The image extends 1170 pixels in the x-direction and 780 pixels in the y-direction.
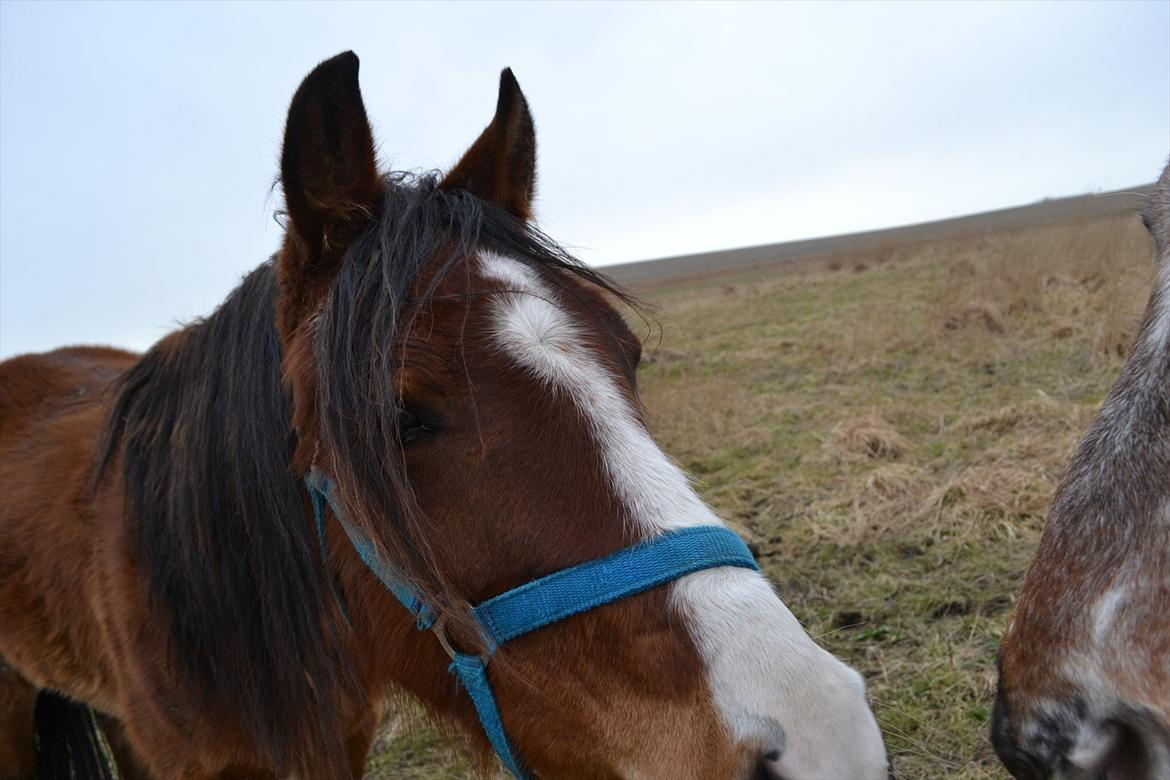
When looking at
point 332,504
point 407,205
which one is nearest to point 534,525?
point 332,504

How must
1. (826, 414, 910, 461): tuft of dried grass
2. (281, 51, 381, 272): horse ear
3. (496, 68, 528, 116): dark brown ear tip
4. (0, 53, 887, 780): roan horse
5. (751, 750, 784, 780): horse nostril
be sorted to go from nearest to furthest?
(751, 750, 784, 780): horse nostril → (0, 53, 887, 780): roan horse → (281, 51, 381, 272): horse ear → (496, 68, 528, 116): dark brown ear tip → (826, 414, 910, 461): tuft of dried grass

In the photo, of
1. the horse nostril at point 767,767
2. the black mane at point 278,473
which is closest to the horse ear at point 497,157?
the black mane at point 278,473

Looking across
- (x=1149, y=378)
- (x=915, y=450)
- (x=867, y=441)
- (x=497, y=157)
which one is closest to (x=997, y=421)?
(x=915, y=450)

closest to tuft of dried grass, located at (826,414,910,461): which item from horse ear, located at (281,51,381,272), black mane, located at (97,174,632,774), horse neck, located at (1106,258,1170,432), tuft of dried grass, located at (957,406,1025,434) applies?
tuft of dried grass, located at (957,406,1025,434)

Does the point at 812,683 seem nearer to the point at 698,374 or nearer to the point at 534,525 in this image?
the point at 534,525

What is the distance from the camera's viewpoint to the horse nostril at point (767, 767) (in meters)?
1.10

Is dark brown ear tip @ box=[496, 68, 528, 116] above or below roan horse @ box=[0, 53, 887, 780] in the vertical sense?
above

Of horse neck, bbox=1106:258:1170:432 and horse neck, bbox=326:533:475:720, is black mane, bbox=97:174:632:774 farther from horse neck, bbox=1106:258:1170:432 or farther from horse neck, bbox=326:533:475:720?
horse neck, bbox=1106:258:1170:432

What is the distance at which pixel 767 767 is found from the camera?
3.66 feet

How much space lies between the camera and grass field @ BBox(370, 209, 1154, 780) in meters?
3.45

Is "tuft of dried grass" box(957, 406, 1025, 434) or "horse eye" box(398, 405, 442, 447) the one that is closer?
"horse eye" box(398, 405, 442, 447)

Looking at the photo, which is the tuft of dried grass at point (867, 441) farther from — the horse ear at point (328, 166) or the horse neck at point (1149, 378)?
the horse ear at point (328, 166)

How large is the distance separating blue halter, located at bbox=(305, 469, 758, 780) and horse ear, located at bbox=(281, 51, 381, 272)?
72cm

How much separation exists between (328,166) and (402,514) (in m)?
0.81
